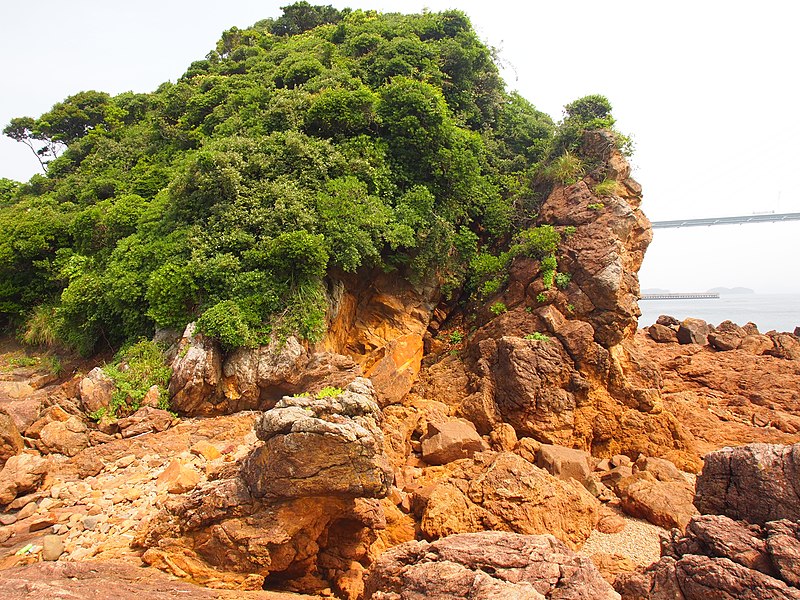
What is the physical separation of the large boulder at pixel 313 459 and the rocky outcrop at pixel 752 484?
14.3ft

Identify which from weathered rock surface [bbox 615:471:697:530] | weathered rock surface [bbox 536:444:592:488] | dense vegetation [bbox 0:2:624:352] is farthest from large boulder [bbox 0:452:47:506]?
weathered rock surface [bbox 615:471:697:530]

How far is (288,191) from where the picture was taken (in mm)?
13086

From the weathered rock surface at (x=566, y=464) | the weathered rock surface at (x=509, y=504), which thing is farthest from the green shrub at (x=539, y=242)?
the weathered rock surface at (x=509, y=504)

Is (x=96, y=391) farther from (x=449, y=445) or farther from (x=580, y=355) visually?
(x=580, y=355)

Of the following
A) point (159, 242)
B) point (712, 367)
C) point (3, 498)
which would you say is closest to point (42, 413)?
point (3, 498)

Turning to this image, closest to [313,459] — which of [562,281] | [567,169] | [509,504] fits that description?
[509,504]

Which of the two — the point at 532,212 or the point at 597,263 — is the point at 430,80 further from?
the point at 597,263

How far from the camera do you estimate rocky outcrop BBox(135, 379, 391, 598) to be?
6.73 metres

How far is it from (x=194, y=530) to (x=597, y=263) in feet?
40.9

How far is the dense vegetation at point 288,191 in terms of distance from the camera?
12.2 metres

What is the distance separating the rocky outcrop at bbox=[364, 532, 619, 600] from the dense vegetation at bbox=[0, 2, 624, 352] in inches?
278

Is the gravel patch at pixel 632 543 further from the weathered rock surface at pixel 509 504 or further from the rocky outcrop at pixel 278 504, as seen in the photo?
the rocky outcrop at pixel 278 504

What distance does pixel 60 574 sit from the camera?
19.9 feet

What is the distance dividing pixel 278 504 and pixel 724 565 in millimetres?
5552
